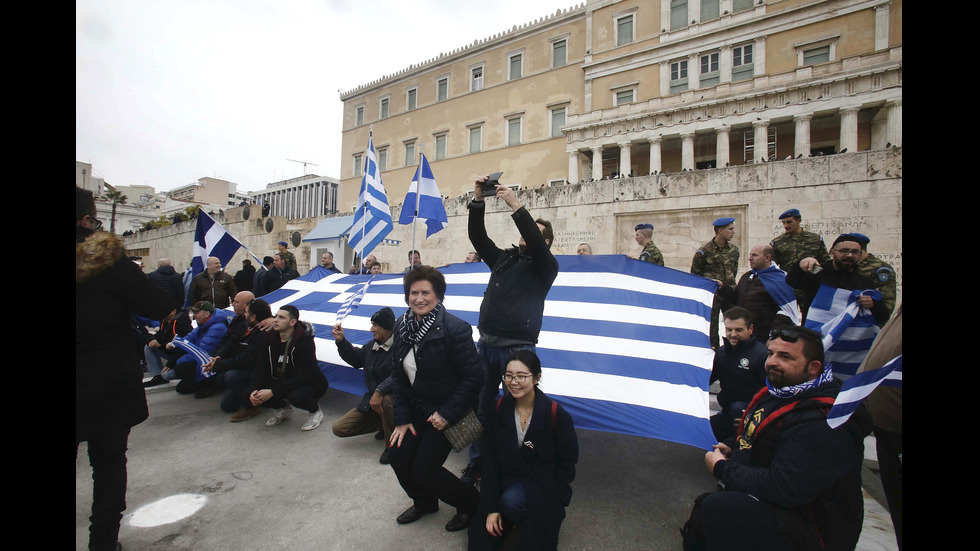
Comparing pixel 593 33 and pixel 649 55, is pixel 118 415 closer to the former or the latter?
pixel 649 55

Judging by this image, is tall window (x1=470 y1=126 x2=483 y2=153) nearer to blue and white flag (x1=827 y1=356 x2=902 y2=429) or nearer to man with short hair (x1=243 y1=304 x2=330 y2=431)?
man with short hair (x1=243 y1=304 x2=330 y2=431)

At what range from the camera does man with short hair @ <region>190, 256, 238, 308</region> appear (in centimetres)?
702

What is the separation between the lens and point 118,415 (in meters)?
2.11

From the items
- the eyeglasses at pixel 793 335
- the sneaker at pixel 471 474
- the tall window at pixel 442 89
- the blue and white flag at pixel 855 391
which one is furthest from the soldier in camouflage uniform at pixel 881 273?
the tall window at pixel 442 89

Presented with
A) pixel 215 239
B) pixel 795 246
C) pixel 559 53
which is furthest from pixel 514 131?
pixel 795 246

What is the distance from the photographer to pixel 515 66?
2967 cm

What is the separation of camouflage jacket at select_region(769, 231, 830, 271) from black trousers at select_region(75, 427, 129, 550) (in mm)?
5327

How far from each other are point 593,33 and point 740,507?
1153 inches

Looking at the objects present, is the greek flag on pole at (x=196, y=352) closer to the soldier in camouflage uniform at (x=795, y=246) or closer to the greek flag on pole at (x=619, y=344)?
the greek flag on pole at (x=619, y=344)

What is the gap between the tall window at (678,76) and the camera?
23.1 meters

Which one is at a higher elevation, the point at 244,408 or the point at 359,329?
the point at 359,329

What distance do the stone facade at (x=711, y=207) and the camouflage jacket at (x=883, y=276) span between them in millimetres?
4865
